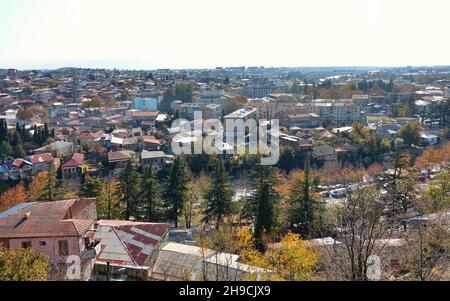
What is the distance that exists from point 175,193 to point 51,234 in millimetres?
3766

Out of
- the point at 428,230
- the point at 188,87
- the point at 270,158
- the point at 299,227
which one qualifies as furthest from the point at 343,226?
the point at 188,87

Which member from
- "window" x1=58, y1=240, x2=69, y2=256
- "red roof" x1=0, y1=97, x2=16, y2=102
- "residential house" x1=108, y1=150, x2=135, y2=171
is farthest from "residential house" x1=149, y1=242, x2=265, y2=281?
"red roof" x1=0, y1=97, x2=16, y2=102

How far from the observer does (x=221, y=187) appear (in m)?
8.12

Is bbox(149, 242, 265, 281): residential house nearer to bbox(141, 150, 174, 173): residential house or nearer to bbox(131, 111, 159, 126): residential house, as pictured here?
bbox(141, 150, 174, 173): residential house

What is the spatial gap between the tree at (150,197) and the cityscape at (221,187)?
0.03 m

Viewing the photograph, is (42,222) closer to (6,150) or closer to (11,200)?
(11,200)

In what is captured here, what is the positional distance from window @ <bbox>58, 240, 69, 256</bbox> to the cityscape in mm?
14

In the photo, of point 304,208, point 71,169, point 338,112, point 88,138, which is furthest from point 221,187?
point 338,112

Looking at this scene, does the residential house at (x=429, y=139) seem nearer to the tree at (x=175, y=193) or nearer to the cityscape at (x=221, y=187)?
the cityscape at (x=221, y=187)

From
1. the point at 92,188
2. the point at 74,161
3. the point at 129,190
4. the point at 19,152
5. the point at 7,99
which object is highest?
the point at 7,99

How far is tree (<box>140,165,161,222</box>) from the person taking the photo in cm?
815

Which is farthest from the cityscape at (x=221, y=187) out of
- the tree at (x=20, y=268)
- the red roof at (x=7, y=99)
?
the red roof at (x=7, y=99)

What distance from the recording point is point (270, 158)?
13406 mm
